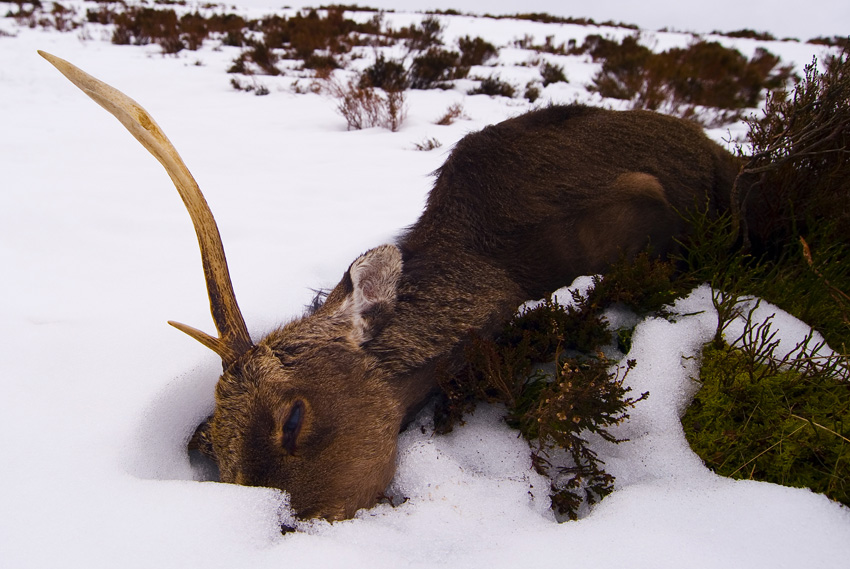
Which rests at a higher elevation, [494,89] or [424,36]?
[424,36]

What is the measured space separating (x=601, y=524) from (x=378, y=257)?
1.60 metres

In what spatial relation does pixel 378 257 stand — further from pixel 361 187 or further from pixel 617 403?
pixel 361 187

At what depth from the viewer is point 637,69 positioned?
11734 mm

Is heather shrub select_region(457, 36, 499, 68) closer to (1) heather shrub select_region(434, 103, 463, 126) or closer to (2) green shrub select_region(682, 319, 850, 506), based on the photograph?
(1) heather shrub select_region(434, 103, 463, 126)

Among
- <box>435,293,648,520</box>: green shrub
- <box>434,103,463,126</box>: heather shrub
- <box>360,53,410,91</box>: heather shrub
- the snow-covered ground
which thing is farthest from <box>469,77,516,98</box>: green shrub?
<box>435,293,648,520</box>: green shrub

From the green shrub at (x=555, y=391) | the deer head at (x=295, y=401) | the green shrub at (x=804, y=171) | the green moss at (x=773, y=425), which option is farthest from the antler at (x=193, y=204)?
the green shrub at (x=804, y=171)

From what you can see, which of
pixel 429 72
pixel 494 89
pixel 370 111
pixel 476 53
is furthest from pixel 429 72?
pixel 476 53

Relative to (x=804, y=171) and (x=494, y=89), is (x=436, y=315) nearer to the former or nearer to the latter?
(x=804, y=171)

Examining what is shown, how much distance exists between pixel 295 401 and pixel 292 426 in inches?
4.4

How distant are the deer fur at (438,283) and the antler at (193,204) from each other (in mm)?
13

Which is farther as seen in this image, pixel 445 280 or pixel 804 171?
pixel 804 171

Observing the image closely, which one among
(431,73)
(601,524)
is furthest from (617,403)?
(431,73)

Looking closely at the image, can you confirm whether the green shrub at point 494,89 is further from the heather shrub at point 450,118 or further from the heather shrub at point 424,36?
the heather shrub at point 424,36

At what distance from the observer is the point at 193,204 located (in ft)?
6.57
